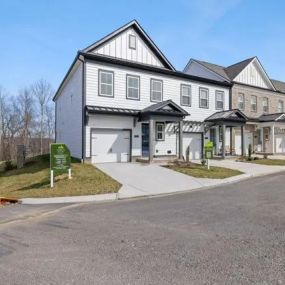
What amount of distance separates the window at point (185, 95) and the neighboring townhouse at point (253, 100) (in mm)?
4826

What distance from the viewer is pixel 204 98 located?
1014 inches

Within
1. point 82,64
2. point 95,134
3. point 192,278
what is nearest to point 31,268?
point 192,278

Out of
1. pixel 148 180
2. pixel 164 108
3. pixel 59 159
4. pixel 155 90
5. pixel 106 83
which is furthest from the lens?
pixel 155 90

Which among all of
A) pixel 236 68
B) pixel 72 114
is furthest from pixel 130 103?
pixel 236 68

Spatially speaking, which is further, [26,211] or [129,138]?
[129,138]

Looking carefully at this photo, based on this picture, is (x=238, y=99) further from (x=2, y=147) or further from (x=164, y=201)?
(x=2, y=147)

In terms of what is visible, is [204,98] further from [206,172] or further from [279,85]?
[279,85]

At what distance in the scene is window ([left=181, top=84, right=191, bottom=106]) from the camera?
Result: 79.9ft

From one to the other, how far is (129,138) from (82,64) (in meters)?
5.73

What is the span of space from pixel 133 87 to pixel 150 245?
17.0 metres

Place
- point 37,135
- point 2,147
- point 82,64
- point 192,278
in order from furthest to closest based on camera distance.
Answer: point 37,135, point 2,147, point 82,64, point 192,278

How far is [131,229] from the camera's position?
6.93 metres

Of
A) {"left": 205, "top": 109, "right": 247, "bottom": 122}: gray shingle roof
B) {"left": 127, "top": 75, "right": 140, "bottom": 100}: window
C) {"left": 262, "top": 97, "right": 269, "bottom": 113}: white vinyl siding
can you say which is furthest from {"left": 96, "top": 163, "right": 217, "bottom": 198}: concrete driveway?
{"left": 262, "top": 97, "right": 269, "bottom": 113}: white vinyl siding

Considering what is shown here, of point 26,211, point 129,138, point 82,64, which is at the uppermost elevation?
point 82,64
